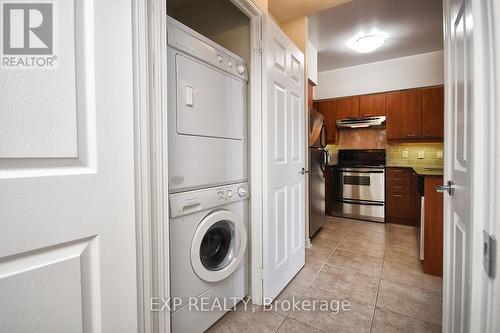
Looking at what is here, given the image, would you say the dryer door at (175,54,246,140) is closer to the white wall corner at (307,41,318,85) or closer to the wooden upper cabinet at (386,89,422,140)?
the white wall corner at (307,41,318,85)

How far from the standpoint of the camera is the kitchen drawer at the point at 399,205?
139 inches

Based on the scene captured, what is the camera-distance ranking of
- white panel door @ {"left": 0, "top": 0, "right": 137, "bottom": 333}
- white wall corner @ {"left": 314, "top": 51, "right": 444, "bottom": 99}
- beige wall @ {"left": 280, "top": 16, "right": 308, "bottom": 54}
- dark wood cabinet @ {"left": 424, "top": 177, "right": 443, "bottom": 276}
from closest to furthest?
1. white panel door @ {"left": 0, "top": 0, "right": 137, "bottom": 333}
2. dark wood cabinet @ {"left": 424, "top": 177, "right": 443, "bottom": 276}
3. beige wall @ {"left": 280, "top": 16, "right": 308, "bottom": 54}
4. white wall corner @ {"left": 314, "top": 51, "right": 444, "bottom": 99}

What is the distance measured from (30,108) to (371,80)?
15.1ft

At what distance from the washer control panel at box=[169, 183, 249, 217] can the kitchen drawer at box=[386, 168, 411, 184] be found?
3053mm

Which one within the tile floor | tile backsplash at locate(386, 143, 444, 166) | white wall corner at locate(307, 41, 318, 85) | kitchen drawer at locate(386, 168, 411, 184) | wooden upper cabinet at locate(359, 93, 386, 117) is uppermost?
white wall corner at locate(307, 41, 318, 85)

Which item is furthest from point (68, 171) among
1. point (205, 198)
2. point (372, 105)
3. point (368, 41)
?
point (372, 105)

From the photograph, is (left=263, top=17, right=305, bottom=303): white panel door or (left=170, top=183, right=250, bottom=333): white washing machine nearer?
(left=170, top=183, right=250, bottom=333): white washing machine

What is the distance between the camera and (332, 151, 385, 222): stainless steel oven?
145 inches

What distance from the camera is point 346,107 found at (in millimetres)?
4180

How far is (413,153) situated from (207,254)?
163 inches

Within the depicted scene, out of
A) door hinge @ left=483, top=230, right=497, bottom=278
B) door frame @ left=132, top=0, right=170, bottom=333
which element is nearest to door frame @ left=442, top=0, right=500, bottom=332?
door hinge @ left=483, top=230, right=497, bottom=278

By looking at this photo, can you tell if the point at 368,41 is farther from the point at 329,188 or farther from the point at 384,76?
the point at 329,188

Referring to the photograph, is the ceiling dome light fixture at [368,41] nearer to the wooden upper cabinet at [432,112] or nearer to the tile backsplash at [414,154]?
the wooden upper cabinet at [432,112]

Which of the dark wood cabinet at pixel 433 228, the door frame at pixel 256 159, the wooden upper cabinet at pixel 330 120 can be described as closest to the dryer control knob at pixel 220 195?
the door frame at pixel 256 159
